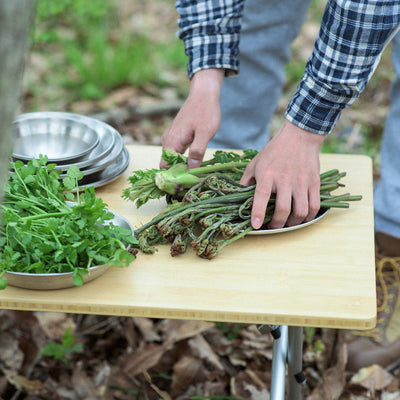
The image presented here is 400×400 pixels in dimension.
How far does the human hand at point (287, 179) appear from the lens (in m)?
1.26

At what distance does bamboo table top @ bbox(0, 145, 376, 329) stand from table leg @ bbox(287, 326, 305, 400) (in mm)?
300

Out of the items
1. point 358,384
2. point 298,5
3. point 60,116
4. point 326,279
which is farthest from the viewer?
point 298,5

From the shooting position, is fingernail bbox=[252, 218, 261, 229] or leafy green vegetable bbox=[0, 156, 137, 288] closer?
leafy green vegetable bbox=[0, 156, 137, 288]

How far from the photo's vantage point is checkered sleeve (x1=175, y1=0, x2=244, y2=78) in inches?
63.2

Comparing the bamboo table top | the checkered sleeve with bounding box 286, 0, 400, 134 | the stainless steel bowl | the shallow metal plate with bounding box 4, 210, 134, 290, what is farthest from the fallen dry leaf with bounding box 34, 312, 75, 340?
the checkered sleeve with bounding box 286, 0, 400, 134

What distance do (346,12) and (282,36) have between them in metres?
1.08

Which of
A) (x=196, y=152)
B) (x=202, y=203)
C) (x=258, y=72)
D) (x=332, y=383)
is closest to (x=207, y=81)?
(x=196, y=152)

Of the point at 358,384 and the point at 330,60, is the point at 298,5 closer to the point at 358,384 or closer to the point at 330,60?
the point at 330,60

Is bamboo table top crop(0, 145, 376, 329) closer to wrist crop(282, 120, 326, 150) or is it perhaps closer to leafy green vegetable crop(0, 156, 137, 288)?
leafy green vegetable crop(0, 156, 137, 288)

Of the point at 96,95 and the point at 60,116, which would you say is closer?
the point at 60,116

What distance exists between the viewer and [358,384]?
182 centimetres

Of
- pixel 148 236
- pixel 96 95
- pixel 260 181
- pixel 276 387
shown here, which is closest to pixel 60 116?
pixel 148 236

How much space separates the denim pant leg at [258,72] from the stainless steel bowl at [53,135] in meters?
0.80

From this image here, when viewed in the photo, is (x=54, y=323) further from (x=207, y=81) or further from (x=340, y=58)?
(x=340, y=58)
